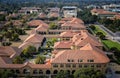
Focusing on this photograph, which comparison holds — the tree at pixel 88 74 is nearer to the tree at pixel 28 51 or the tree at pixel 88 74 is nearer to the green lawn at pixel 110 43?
the tree at pixel 28 51

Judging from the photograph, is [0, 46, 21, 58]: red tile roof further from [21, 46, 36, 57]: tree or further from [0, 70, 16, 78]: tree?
[0, 70, 16, 78]: tree

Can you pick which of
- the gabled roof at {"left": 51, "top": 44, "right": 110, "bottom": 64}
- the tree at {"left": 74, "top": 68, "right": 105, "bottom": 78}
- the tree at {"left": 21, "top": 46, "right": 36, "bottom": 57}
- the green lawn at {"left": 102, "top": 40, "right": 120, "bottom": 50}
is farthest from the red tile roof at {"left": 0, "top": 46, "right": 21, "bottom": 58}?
the green lawn at {"left": 102, "top": 40, "right": 120, "bottom": 50}

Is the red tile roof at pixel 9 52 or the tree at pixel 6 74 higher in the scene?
the tree at pixel 6 74

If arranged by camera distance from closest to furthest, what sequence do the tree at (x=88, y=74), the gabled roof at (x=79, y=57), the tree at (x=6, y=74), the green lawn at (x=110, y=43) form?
1. the tree at (x=88, y=74)
2. the tree at (x=6, y=74)
3. the gabled roof at (x=79, y=57)
4. the green lawn at (x=110, y=43)

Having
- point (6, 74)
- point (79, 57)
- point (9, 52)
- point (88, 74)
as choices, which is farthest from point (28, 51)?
point (88, 74)

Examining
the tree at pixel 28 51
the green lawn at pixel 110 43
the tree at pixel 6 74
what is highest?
the tree at pixel 6 74

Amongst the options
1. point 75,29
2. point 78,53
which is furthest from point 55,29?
point 78,53

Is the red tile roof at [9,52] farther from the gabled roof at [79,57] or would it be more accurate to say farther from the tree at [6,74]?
the gabled roof at [79,57]

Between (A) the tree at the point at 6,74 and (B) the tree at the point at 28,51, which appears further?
(B) the tree at the point at 28,51

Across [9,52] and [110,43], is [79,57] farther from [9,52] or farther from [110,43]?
[110,43]

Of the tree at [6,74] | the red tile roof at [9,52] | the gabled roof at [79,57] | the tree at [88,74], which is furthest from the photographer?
the red tile roof at [9,52]

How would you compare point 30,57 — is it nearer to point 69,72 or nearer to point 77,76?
point 69,72

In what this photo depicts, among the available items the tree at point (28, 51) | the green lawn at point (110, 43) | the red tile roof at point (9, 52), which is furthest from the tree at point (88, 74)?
the green lawn at point (110, 43)
